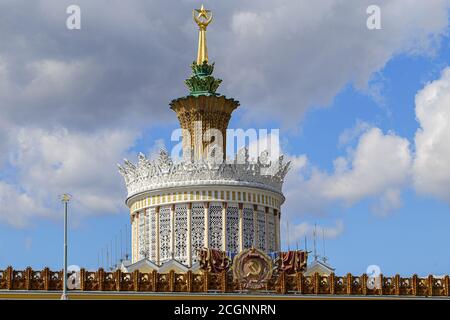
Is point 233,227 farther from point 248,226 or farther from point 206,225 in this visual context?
point 206,225

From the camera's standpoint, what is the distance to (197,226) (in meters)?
82.6

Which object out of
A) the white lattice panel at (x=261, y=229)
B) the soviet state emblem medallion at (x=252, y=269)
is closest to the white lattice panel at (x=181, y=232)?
the white lattice panel at (x=261, y=229)

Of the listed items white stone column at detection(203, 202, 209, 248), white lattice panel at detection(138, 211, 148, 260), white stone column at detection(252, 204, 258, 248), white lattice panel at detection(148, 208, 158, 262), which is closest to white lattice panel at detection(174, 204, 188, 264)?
white stone column at detection(203, 202, 209, 248)

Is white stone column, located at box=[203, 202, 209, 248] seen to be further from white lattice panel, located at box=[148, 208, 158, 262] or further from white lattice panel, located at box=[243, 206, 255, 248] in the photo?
white lattice panel, located at box=[148, 208, 158, 262]

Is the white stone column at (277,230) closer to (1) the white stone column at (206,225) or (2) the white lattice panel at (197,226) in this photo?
(1) the white stone column at (206,225)

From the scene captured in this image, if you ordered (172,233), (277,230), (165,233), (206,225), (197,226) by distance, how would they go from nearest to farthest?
(206,225) → (197,226) → (172,233) → (165,233) → (277,230)

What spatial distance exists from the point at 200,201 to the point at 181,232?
3058mm

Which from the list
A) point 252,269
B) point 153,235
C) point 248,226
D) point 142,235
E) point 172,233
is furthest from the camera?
point 142,235

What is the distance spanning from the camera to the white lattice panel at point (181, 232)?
8244cm

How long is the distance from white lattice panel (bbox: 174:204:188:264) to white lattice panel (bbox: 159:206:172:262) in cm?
68

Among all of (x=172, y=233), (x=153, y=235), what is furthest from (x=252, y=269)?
(x=153, y=235)

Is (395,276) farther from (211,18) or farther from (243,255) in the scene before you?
(211,18)

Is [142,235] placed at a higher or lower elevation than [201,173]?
lower
